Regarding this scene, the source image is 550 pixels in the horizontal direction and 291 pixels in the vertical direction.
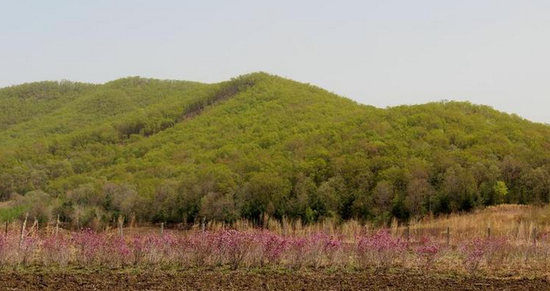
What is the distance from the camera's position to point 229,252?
18500 mm

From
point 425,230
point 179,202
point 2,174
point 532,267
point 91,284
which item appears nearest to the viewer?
point 91,284

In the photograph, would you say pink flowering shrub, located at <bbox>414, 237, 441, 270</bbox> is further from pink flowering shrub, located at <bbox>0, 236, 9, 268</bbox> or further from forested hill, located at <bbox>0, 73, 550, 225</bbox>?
forested hill, located at <bbox>0, 73, 550, 225</bbox>

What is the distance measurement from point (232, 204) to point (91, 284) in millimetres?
29569

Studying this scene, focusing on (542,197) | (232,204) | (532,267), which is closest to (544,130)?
(542,197)

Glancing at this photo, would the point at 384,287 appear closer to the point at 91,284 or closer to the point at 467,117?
the point at 91,284

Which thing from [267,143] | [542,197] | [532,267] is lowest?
[532,267]

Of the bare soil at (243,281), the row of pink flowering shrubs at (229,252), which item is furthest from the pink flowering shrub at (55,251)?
the bare soil at (243,281)

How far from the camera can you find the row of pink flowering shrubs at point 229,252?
60.2 feet

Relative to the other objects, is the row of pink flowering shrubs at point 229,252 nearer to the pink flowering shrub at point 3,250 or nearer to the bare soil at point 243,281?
the pink flowering shrub at point 3,250

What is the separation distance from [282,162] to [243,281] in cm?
3523

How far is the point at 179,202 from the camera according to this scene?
47.8 meters

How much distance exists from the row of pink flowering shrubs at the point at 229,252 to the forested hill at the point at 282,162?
63.0ft

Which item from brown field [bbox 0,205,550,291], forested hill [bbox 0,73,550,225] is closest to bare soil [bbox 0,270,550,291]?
brown field [bbox 0,205,550,291]

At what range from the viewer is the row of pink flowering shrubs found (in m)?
18.3
